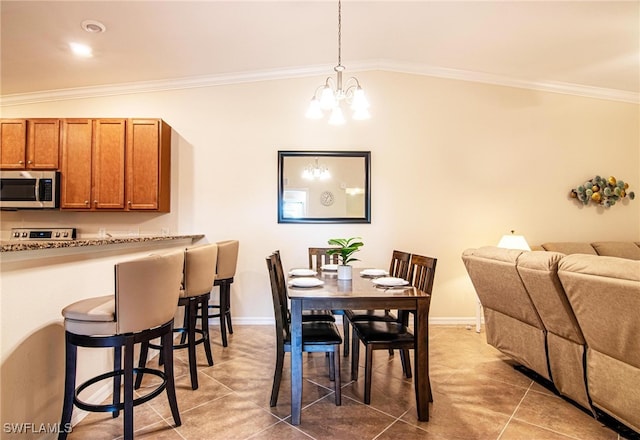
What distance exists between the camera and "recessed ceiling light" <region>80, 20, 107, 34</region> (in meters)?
2.93

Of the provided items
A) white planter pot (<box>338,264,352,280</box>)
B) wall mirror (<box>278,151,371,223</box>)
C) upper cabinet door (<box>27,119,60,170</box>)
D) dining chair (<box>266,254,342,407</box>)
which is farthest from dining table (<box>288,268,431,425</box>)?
upper cabinet door (<box>27,119,60,170</box>)

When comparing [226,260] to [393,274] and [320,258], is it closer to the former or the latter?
[320,258]

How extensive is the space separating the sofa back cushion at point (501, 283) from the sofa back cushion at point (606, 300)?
0.37 meters

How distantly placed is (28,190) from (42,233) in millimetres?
529

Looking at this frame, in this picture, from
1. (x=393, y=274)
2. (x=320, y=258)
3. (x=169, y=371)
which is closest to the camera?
(x=169, y=371)

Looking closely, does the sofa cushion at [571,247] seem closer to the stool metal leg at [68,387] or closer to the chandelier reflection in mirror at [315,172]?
the chandelier reflection in mirror at [315,172]

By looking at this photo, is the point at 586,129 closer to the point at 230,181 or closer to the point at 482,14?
the point at 482,14

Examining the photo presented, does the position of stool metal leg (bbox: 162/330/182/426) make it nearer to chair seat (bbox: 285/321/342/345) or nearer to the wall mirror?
chair seat (bbox: 285/321/342/345)

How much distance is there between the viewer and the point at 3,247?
1468mm

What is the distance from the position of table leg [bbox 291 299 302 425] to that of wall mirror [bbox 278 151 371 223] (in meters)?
2.13

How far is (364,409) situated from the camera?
220 centimetres

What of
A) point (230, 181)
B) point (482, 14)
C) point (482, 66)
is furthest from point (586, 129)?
point (230, 181)

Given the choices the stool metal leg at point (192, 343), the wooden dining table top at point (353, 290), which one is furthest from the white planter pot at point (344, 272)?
the stool metal leg at point (192, 343)

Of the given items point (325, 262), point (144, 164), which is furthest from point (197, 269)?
point (144, 164)
